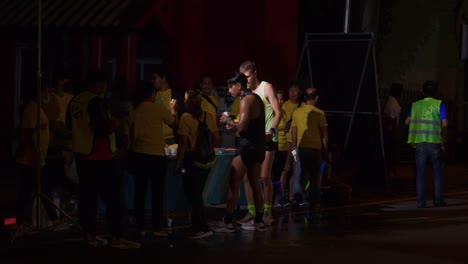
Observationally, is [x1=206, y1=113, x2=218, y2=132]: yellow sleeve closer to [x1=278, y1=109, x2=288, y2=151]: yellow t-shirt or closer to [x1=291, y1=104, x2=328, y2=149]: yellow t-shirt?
[x1=291, y1=104, x2=328, y2=149]: yellow t-shirt

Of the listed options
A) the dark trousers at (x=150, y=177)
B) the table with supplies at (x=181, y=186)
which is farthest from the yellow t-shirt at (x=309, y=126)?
the dark trousers at (x=150, y=177)

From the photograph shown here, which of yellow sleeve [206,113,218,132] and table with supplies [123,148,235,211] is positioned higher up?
yellow sleeve [206,113,218,132]

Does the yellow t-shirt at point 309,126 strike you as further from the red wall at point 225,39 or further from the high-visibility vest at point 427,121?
the red wall at point 225,39

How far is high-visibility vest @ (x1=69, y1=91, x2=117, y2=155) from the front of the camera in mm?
12109

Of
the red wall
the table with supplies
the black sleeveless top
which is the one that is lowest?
the table with supplies

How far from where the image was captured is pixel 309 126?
1552 centimetres

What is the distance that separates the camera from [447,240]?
13.0m

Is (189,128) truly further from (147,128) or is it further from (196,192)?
(196,192)

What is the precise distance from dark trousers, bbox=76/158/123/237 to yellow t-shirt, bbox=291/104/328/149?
398 cm

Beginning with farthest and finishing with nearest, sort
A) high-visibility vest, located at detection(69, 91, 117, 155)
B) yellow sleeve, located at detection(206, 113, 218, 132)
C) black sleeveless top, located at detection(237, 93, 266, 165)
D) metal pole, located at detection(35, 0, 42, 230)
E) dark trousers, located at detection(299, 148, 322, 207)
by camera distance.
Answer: dark trousers, located at detection(299, 148, 322, 207) < black sleeveless top, located at detection(237, 93, 266, 165) < yellow sleeve, located at detection(206, 113, 218, 132) < metal pole, located at detection(35, 0, 42, 230) < high-visibility vest, located at detection(69, 91, 117, 155)

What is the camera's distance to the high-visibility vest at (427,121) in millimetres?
16547

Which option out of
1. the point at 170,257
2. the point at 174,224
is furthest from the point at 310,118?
the point at 170,257

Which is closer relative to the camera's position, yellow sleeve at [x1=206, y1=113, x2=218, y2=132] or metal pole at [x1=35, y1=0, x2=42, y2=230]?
metal pole at [x1=35, y1=0, x2=42, y2=230]

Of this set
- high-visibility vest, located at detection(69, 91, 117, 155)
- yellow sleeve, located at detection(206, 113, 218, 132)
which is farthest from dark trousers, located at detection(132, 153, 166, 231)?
yellow sleeve, located at detection(206, 113, 218, 132)
